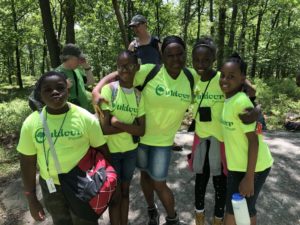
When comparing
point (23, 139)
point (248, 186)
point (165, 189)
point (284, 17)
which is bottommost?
point (165, 189)

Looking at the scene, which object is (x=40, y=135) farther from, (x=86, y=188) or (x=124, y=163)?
(x=124, y=163)

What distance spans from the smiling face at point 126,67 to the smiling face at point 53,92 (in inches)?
28.4

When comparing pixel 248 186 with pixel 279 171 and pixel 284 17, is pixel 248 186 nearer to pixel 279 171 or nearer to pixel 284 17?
pixel 279 171

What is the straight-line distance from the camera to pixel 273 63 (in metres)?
23.7

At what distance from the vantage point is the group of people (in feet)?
8.11

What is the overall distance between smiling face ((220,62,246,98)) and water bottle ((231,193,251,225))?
3.06 feet

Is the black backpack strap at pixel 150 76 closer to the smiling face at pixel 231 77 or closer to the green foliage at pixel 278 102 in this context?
the smiling face at pixel 231 77

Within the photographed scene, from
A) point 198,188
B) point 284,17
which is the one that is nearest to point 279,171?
point 198,188

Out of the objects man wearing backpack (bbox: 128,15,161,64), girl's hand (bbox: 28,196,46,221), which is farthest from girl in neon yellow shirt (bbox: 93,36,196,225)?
man wearing backpack (bbox: 128,15,161,64)

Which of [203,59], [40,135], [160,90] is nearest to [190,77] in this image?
[203,59]

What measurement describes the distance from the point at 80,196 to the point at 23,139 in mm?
642

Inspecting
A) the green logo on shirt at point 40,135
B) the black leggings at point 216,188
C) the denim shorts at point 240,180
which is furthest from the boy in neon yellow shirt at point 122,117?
the denim shorts at point 240,180

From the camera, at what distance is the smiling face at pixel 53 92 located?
7.84ft

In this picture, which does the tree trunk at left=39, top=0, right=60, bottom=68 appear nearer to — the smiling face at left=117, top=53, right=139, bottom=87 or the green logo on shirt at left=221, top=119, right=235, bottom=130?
the smiling face at left=117, top=53, right=139, bottom=87
